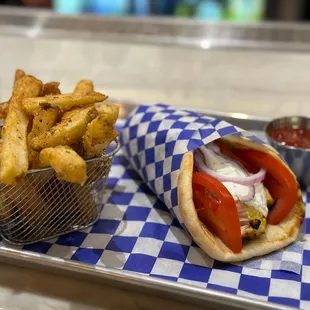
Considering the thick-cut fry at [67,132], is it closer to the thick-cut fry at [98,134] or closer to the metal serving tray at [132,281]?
the thick-cut fry at [98,134]

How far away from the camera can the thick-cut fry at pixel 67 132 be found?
1.28m

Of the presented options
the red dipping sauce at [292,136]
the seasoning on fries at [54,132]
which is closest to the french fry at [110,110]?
the seasoning on fries at [54,132]

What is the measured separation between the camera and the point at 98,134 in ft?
4.29

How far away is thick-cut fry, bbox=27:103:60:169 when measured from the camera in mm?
1326

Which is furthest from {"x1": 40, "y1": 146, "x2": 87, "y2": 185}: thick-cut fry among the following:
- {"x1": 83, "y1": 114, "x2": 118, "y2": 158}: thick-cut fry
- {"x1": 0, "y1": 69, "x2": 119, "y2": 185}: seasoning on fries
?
{"x1": 83, "y1": 114, "x2": 118, "y2": 158}: thick-cut fry

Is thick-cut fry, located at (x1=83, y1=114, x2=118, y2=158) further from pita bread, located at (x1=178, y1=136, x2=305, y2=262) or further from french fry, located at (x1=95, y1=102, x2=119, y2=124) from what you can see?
pita bread, located at (x1=178, y1=136, x2=305, y2=262)

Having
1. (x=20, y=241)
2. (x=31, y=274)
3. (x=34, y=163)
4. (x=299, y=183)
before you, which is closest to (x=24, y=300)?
(x=31, y=274)

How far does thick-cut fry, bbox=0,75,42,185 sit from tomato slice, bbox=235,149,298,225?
2.34ft

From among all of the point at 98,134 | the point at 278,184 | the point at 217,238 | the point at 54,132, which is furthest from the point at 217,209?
the point at 54,132

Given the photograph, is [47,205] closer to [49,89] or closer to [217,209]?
[49,89]

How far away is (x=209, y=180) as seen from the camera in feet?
4.78

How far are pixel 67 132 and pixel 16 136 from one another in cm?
13

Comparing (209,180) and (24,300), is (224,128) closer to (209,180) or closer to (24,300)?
(209,180)

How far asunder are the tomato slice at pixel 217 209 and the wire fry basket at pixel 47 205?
28cm
